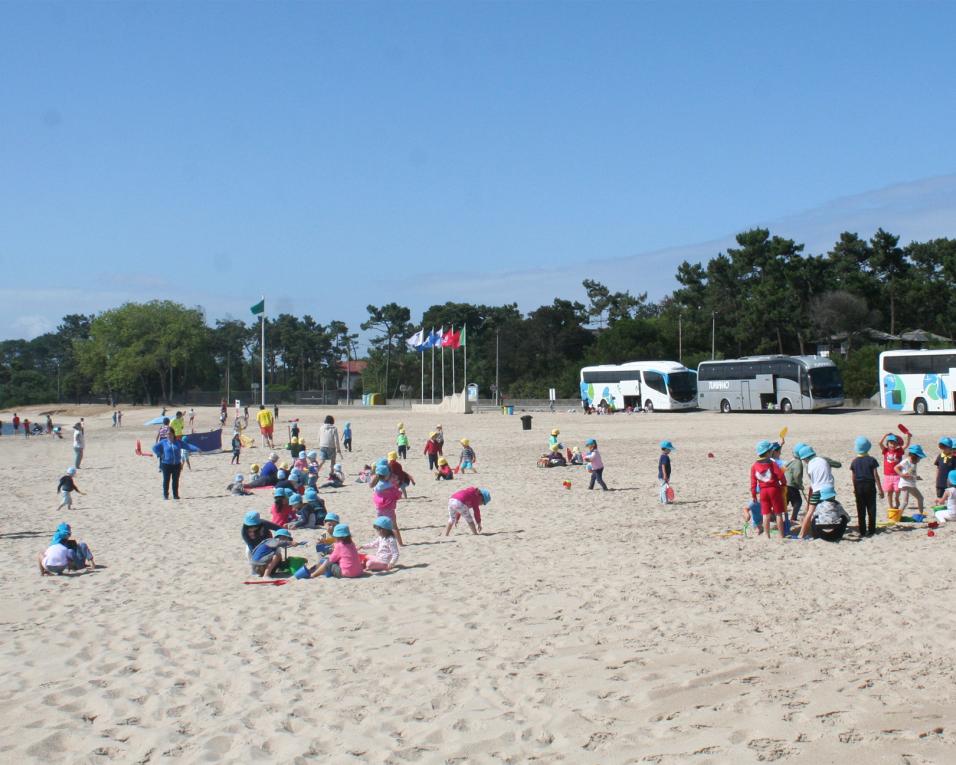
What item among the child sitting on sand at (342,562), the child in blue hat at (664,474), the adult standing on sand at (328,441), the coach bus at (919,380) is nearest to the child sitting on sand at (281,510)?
the child sitting on sand at (342,562)

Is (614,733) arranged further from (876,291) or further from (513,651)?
(876,291)

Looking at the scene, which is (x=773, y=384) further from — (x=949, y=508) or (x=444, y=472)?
(x=949, y=508)

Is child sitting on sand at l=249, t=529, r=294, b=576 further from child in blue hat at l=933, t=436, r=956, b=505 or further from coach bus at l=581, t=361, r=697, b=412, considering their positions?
coach bus at l=581, t=361, r=697, b=412

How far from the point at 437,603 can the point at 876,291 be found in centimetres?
7259

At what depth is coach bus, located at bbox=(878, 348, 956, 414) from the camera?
4225cm

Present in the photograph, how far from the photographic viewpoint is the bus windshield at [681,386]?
183 feet

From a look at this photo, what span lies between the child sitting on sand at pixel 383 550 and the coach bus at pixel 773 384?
135 feet

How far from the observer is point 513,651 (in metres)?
7.40

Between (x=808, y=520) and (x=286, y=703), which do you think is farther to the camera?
Answer: (x=808, y=520)

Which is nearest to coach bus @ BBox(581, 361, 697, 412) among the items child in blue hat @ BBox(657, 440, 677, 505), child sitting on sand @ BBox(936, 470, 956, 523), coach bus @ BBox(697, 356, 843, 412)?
coach bus @ BBox(697, 356, 843, 412)

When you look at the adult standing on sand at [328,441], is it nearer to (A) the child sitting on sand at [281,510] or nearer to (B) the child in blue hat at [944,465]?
(A) the child sitting on sand at [281,510]

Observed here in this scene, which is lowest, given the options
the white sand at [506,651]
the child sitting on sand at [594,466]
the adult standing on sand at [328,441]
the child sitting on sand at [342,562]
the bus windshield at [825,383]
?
the white sand at [506,651]

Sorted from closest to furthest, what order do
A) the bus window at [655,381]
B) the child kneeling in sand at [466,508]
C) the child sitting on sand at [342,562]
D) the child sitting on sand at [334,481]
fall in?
1. the child sitting on sand at [342,562]
2. the child kneeling in sand at [466,508]
3. the child sitting on sand at [334,481]
4. the bus window at [655,381]

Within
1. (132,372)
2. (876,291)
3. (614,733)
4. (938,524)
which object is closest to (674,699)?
(614,733)
